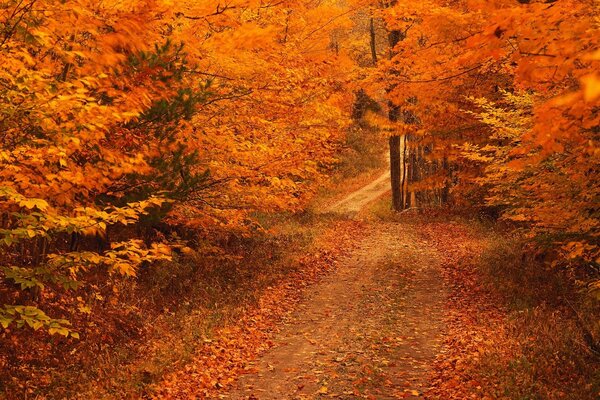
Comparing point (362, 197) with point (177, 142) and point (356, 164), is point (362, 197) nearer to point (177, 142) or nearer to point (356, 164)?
point (356, 164)

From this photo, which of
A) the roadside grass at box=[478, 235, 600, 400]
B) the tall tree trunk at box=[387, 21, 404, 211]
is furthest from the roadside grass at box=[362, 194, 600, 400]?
the tall tree trunk at box=[387, 21, 404, 211]

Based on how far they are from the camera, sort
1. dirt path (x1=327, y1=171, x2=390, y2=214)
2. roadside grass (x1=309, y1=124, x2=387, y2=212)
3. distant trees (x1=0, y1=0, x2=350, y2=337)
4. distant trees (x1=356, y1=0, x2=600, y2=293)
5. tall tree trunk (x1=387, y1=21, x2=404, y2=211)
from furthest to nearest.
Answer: roadside grass (x1=309, y1=124, x2=387, y2=212), dirt path (x1=327, y1=171, x2=390, y2=214), tall tree trunk (x1=387, y1=21, x2=404, y2=211), distant trees (x1=0, y1=0, x2=350, y2=337), distant trees (x1=356, y1=0, x2=600, y2=293)

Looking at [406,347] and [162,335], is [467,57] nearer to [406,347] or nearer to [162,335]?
[406,347]

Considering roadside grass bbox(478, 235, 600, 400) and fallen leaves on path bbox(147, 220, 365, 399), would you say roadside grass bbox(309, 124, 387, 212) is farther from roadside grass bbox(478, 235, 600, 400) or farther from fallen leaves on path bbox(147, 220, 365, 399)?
roadside grass bbox(478, 235, 600, 400)

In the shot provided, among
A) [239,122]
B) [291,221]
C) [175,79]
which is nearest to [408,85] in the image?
[239,122]

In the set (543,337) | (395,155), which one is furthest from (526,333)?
(395,155)

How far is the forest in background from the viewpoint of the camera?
570cm

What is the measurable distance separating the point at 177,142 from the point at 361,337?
17.0 ft

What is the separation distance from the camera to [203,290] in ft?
42.9

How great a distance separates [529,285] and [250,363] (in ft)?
23.2

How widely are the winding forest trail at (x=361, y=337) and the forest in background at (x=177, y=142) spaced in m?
2.45

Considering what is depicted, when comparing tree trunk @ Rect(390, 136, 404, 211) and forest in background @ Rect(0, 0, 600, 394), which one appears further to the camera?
tree trunk @ Rect(390, 136, 404, 211)

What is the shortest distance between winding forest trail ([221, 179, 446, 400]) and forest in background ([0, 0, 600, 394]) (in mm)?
2448

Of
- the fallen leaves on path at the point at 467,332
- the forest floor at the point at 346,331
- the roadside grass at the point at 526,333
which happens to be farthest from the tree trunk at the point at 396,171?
the roadside grass at the point at 526,333
